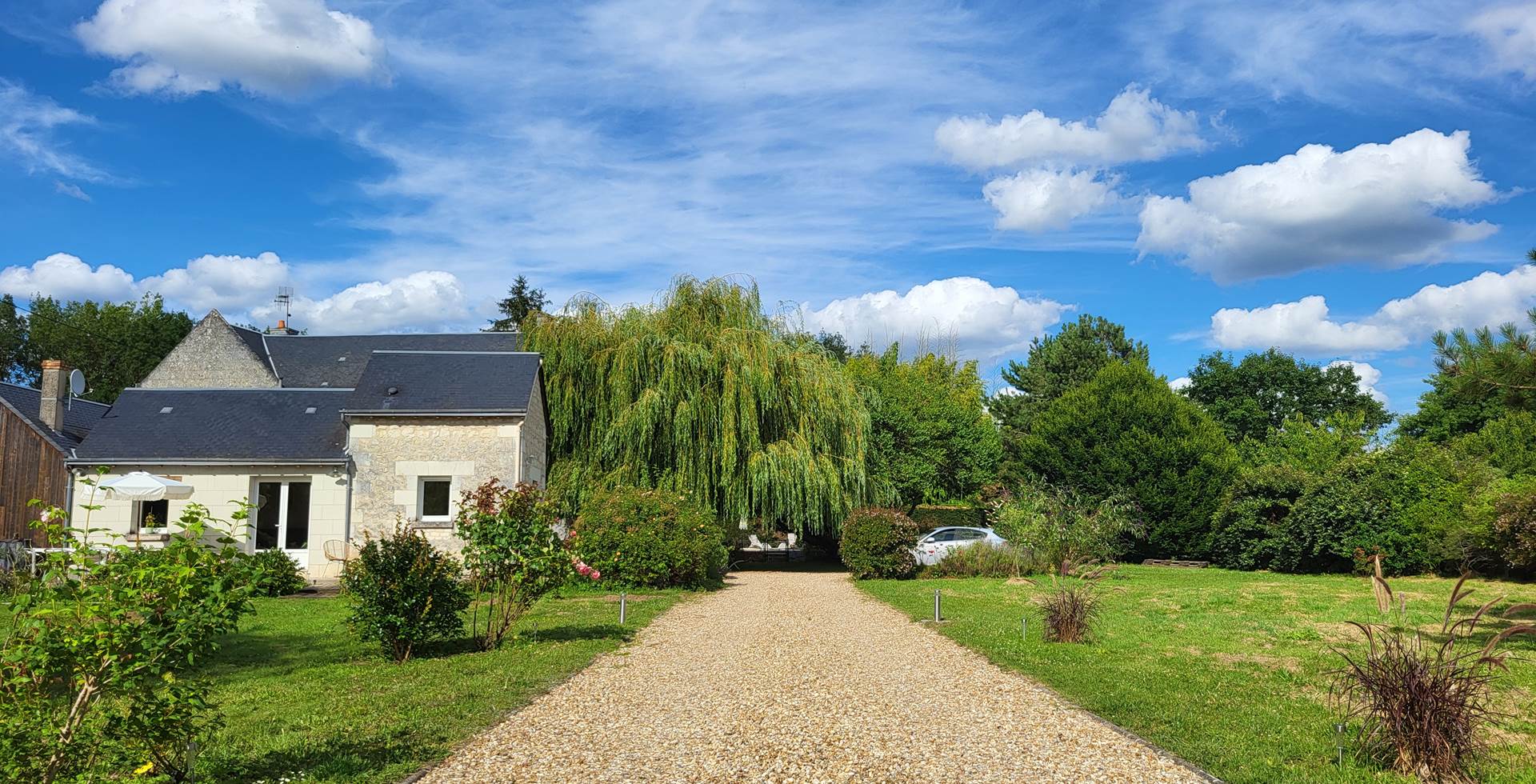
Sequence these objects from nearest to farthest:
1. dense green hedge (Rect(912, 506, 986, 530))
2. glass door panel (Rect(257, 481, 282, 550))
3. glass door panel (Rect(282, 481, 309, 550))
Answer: glass door panel (Rect(257, 481, 282, 550))
glass door panel (Rect(282, 481, 309, 550))
dense green hedge (Rect(912, 506, 986, 530))

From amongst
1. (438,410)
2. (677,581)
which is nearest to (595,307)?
(438,410)

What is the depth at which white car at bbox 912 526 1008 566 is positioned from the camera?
71.0ft

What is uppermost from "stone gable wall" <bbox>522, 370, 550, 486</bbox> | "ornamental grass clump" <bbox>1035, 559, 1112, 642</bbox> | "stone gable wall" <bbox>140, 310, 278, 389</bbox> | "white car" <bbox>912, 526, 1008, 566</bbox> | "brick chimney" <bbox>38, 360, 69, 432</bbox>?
"stone gable wall" <bbox>140, 310, 278, 389</bbox>

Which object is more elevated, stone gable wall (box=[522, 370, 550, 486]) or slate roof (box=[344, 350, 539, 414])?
slate roof (box=[344, 350, 539, 414])

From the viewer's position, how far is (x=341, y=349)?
26.3m

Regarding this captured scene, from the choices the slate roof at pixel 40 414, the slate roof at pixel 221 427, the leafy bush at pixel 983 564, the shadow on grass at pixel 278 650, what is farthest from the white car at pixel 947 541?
the slate roof at pixel 40 414

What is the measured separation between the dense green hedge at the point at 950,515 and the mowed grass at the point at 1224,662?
11.3 metres

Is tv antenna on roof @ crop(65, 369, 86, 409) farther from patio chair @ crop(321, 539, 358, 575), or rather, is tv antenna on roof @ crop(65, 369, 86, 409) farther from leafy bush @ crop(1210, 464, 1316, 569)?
leafy bush @ crop(1210, 464, 1316, 569)

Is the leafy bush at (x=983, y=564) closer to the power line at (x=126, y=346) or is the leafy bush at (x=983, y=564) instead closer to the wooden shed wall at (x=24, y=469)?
the wooden shed wall at (x=24, y=469)

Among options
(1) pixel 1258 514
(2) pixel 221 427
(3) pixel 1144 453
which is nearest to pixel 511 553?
(2) pixel 221 427

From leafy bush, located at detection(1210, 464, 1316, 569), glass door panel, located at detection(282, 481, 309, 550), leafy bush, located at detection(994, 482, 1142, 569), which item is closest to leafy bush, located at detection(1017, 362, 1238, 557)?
leafy bush, located at detection(1210, 464, 1316, 569)

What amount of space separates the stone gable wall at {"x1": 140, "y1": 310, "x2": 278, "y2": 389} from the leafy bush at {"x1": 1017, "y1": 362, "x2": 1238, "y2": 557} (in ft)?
73.5

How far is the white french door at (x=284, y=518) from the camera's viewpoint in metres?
18.7

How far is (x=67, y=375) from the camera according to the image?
19.8 meters
